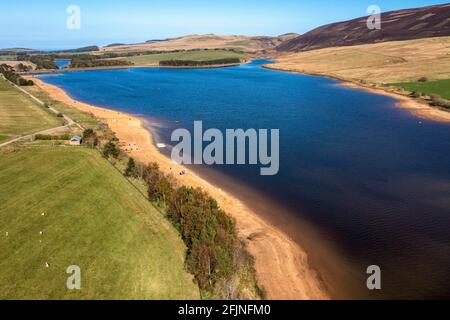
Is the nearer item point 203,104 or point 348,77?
point 203,104

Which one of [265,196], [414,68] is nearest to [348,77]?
[414,68]

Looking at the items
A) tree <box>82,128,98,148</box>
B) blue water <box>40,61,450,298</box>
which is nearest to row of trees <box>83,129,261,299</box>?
blue water <box>40,61,450,298</box>

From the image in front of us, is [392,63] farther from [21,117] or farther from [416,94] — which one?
[21,117]

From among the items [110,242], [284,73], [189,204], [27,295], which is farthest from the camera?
[284,73]

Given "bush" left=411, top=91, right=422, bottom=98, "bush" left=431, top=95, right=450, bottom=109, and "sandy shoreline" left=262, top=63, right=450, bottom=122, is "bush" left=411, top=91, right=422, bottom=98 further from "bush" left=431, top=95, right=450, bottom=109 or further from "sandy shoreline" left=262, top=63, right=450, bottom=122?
"bush" left=431, top=95, right=450, bottom=109
